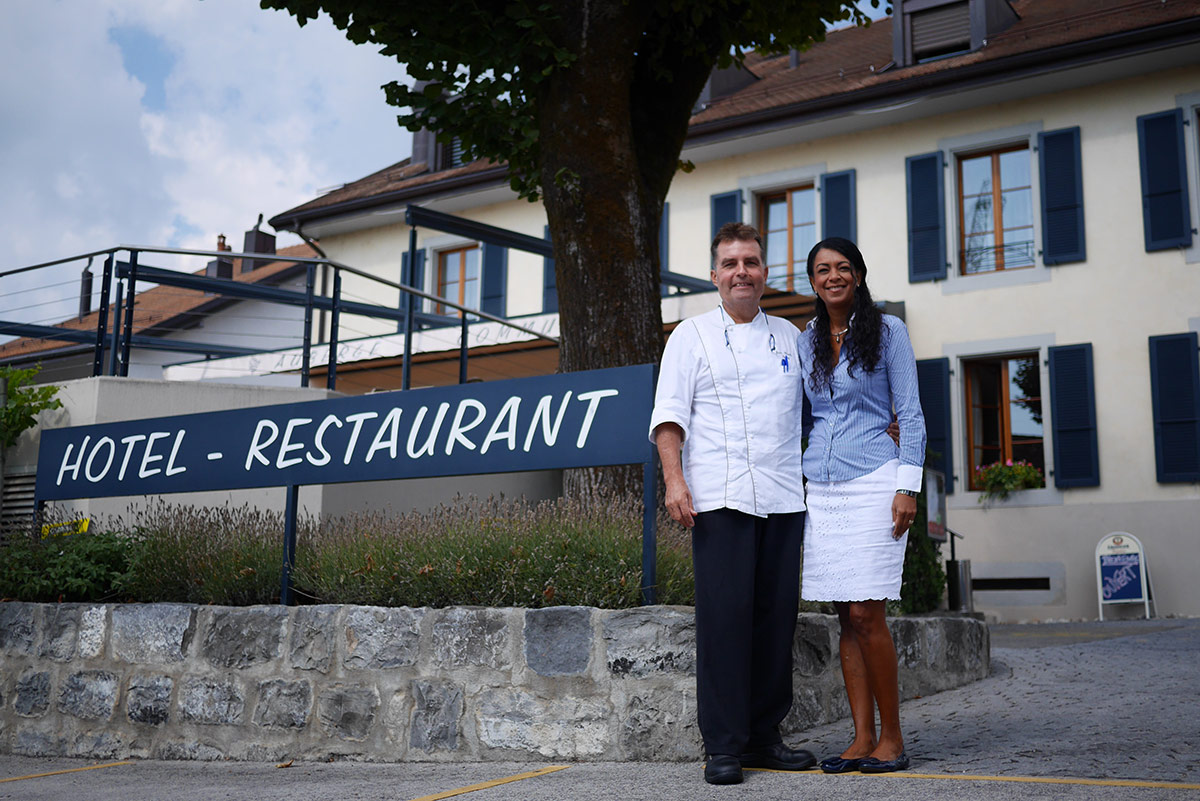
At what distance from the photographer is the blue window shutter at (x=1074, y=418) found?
14.5 metres

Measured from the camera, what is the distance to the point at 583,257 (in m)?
6.51

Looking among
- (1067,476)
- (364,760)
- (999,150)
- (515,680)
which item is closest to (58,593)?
(364,760)

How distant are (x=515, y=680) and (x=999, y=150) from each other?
13674 millimetres

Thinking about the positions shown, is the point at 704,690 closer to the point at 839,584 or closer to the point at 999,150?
the point at 839,584

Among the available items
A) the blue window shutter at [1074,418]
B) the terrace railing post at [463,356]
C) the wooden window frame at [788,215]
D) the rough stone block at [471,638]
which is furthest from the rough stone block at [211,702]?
the wooden window frame at [788,215]

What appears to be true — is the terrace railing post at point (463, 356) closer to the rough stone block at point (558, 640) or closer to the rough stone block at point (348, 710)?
the rough stone block at point (348, 710)

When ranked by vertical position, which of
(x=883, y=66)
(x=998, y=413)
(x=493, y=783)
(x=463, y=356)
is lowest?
(x=493, y=783)

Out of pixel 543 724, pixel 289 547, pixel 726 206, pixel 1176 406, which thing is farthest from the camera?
pixel 726 206

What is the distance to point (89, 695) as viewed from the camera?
565 centimetres

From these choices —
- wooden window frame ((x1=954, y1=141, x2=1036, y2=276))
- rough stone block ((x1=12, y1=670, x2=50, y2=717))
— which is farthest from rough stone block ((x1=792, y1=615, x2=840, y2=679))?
wooden window frame ((x1=954, y1=141, x2=1036, y2=276))

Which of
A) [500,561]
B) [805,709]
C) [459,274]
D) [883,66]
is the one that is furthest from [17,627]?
[459,274]

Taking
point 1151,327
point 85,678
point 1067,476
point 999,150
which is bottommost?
point 85,678

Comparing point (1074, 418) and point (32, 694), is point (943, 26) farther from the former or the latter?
point (32, 694)

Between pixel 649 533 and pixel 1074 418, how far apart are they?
11746mm
